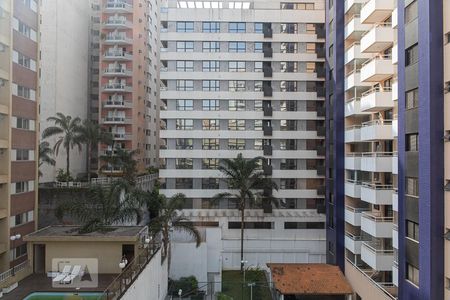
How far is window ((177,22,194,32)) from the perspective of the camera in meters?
37.8

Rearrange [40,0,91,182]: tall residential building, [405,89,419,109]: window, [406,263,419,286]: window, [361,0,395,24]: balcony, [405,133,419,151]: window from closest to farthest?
[406,263,419,286]: window < [405,89,419,109]: window < [405,133,419,151]: window < [361,0,395,24]: balcony < [40,0,91,182]: tall residential building

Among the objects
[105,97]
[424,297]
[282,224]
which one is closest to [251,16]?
[282,224]

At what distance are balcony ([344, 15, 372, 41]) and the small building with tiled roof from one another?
17.3 meters

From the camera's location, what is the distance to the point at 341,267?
29875 mm

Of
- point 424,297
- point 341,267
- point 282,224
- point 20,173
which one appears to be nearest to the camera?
point 424,297

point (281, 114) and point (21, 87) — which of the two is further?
point (281, 114)

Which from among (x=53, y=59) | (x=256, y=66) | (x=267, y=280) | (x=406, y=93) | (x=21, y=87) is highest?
(x=53, y=59)

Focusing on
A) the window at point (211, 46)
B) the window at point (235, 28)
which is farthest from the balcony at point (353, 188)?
the window at point (235, 28)

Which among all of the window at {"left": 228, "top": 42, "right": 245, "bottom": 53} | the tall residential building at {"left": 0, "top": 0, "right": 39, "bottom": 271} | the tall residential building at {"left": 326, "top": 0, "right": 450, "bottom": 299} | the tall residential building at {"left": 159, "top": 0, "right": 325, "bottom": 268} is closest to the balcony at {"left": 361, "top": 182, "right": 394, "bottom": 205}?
the tall residential building at {"left": 326, "top": 0, "right": 450, "bottom": 299}

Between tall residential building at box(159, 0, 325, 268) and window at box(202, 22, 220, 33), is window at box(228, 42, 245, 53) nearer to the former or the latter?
tall residential building at box(159, 0, 325, 268)

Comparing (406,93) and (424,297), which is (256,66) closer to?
(406,93)

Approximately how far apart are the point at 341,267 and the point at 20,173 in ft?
82.1

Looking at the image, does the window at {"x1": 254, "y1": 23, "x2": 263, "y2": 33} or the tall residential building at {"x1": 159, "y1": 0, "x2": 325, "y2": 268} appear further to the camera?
the window at {"x1": 254, "y1": 23, "x2": 263, "y2": 33}

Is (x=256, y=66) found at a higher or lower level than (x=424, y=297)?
higher
